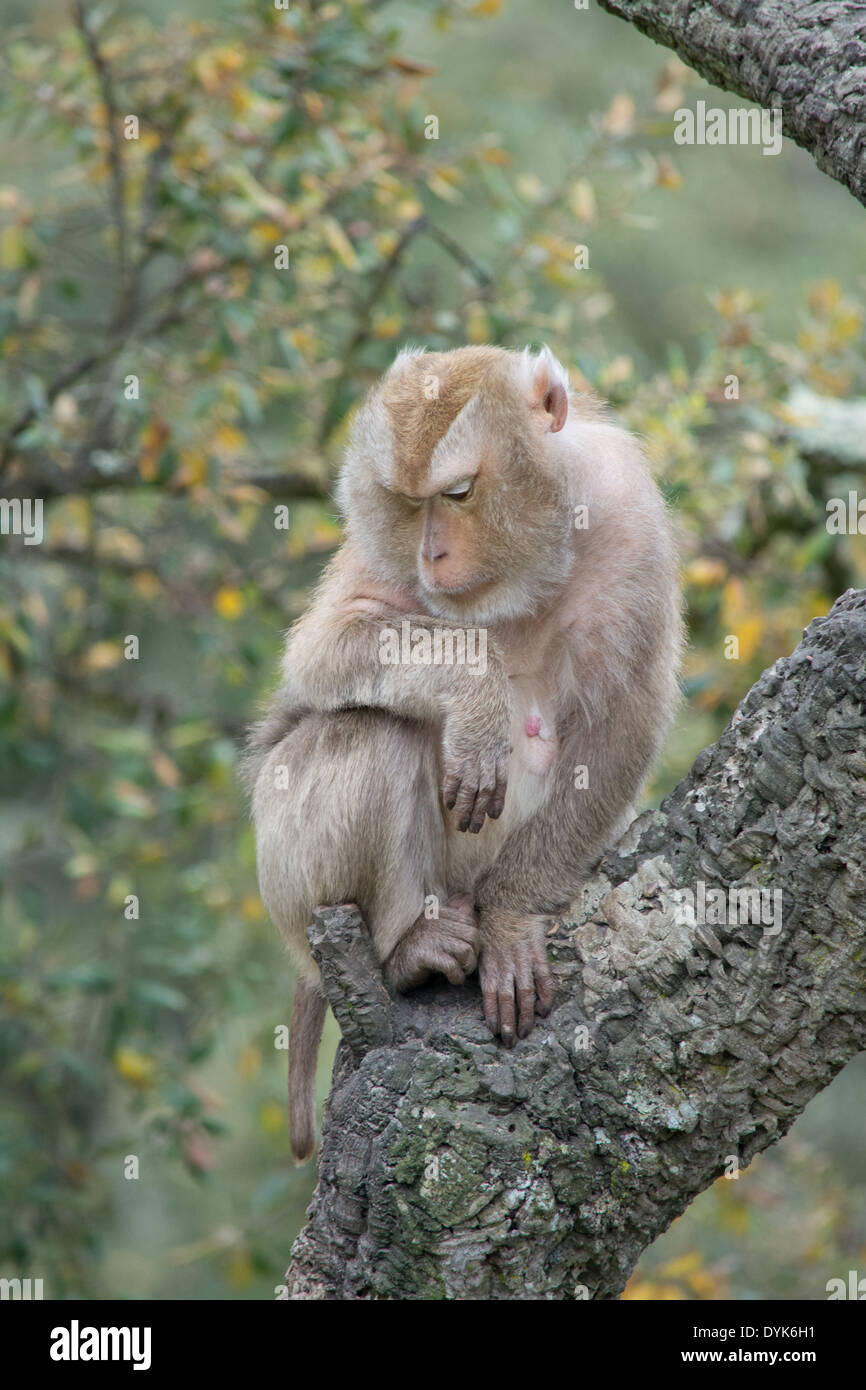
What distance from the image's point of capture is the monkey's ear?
3.60m

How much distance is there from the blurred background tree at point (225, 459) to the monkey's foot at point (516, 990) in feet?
5.98

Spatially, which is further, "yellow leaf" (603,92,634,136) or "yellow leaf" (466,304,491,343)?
"yellow leaf" (603,92,634,136)

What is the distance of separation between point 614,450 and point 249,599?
Answer: 262 centimetres

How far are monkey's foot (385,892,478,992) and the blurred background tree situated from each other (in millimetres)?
1609

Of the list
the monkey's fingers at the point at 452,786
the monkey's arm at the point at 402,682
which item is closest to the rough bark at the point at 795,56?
the monkey's arm at the point at 402,682

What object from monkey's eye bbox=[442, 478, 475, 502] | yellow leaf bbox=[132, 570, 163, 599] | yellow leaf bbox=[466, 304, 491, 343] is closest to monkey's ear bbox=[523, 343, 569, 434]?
monkey's eye bbox=[442, 478, 475, 502]

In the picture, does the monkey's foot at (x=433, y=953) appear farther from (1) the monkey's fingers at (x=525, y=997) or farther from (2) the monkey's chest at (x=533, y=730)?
(2) the monkey's chest at (x=533, y=730)

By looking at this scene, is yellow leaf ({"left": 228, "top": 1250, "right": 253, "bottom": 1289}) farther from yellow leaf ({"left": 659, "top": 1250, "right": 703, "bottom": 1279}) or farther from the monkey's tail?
the monkey's tail

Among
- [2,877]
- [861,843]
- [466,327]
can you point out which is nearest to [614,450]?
[861,843]

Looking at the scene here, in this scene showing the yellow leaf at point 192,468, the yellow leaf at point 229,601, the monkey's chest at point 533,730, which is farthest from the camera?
the yellow leaf at point 229,601

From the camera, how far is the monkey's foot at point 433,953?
3379 mm

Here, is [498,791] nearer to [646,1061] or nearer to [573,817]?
[573,817]
